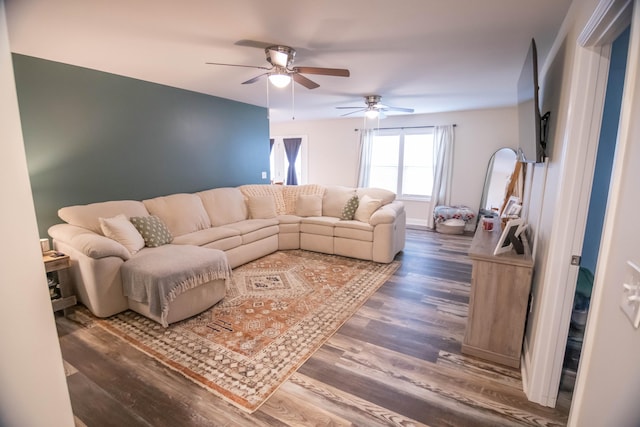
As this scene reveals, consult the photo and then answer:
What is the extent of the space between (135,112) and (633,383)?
175 inches

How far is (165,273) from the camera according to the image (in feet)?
8.05

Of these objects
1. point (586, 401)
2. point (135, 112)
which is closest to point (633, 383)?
point (586, 401)

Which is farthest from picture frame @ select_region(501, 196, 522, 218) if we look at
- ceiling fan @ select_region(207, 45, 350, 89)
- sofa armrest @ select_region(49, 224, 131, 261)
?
sofa armrest @ select_region(49, 224, 131, 261)

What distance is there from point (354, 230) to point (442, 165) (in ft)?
9.81

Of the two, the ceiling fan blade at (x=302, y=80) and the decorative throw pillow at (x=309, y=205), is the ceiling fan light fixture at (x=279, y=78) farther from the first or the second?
the decorative throw pillow at (x=309, y=205)

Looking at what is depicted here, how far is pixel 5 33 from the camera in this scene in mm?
639

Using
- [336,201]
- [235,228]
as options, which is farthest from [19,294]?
[336,201]

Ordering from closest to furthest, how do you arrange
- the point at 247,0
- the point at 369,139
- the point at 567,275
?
the point at 567,275 → the point at 247,0 → the point at 369,139

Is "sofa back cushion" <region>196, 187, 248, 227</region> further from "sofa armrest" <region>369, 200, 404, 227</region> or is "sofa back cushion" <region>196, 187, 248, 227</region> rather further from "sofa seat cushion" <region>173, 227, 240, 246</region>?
"sofa armrest" <region>369, 200, 404, 227</region>

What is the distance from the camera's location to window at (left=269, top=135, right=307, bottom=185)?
771cm

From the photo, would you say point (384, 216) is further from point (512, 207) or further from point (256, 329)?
point (256, 329)

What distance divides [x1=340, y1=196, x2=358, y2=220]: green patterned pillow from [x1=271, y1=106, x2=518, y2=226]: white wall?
2440 mm

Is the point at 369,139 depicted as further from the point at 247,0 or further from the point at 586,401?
the point at 586,401

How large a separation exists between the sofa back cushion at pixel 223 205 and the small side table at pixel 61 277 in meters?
1.71
